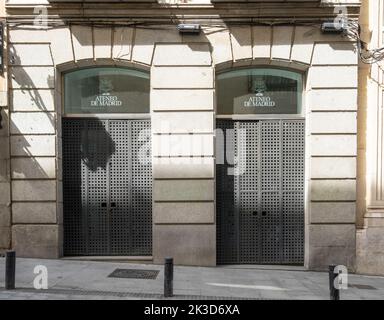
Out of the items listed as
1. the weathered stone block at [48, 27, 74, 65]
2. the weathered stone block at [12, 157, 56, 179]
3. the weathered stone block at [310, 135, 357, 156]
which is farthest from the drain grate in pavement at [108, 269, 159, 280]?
the weathered stone block at [48, 27, 74, 65]

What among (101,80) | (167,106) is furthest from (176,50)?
(101,80)

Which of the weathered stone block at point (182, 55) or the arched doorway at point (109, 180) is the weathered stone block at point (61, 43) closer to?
the arched doorway at point (109, 180)

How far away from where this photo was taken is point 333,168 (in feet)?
35.4

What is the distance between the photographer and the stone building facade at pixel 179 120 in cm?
1079

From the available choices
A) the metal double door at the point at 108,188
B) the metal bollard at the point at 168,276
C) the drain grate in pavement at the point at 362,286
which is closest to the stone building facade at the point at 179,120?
the metal double door at the point at 108,188

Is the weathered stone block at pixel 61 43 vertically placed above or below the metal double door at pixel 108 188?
above

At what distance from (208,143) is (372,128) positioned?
4.23 metres

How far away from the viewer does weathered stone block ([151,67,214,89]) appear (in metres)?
10.8

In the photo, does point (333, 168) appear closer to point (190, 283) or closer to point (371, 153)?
point (371, 153)

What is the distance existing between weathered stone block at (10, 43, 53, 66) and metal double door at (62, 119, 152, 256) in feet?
5.33

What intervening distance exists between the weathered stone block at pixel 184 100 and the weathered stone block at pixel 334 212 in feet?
12.4

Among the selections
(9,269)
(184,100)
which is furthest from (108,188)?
(9,269)

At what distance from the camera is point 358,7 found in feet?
35.1

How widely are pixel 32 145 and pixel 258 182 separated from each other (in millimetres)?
5884
